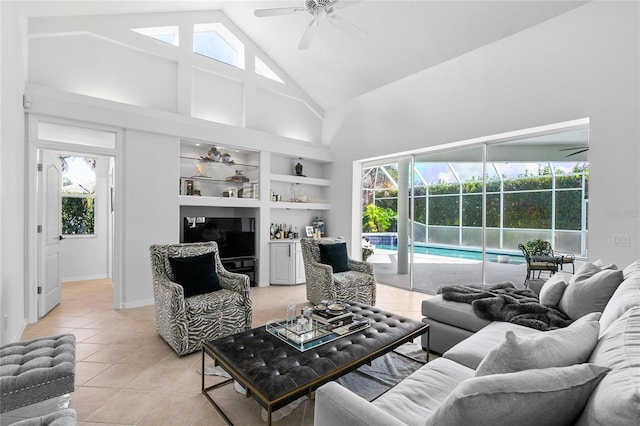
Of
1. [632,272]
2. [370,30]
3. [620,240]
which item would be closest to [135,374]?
[632,272]

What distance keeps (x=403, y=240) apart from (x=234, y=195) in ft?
10.5

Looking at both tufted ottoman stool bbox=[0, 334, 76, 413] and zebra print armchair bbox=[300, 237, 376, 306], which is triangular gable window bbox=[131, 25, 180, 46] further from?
tufted ottoman stool bbox=[0, 334, 76, 413]

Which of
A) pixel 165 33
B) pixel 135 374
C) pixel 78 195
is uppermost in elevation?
pixel 165 33

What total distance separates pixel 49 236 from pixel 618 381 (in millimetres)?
5365

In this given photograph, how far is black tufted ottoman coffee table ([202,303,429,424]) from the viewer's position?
5.24ft

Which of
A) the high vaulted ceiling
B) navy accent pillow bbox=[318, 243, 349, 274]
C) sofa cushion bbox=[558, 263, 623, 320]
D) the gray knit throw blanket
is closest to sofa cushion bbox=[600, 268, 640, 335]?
sofa cushion bbox=[558, 263, 623, 320]

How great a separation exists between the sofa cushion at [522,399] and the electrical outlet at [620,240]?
10.2 ft

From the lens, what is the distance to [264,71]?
5.96m

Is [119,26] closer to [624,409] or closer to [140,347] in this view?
[140,347]

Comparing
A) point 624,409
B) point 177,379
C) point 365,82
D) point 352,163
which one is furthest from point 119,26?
point 624,409

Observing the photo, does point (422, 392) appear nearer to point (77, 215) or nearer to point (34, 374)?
point (34, 374)

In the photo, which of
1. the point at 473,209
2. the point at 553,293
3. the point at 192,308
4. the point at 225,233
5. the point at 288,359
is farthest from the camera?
the point at 225,233

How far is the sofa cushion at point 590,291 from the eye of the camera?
2145 mm

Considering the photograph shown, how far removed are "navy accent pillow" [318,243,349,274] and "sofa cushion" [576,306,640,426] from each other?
126 inches
